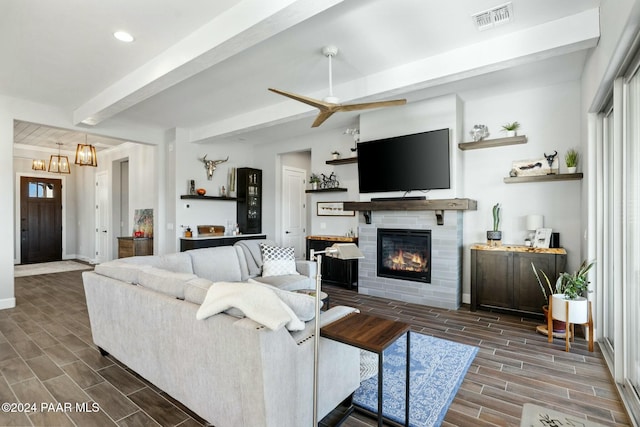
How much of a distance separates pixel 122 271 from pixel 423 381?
2.54 m

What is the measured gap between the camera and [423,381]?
2480 millimetres

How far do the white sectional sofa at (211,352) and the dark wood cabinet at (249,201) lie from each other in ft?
14.2

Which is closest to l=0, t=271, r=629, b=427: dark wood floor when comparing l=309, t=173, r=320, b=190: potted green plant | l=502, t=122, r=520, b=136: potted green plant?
l=502, t=122, r=520, b=136: potted green plant

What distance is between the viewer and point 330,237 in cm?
580

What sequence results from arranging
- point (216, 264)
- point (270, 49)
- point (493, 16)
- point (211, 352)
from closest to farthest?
point (211, 352) → point (493, 16) → point (270, 49) → point (216, 264)

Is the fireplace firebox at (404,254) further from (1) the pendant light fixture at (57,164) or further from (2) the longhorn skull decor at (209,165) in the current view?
(1) the pendant light fixture at (57,164)

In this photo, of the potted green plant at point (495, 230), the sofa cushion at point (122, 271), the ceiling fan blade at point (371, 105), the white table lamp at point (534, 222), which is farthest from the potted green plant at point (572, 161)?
the sofa cushion at point (122, 271)

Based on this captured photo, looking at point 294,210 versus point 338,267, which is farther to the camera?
point 294,210

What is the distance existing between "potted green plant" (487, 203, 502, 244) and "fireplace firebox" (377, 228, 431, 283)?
2.49 ft

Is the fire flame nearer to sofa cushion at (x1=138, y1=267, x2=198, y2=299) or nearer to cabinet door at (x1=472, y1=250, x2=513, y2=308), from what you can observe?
cabinet door at (x1=472, y1=250, x2=513, y2=308)

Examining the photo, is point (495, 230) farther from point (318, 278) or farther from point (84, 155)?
point (84, 155)

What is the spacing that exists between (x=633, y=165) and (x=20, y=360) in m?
5.07

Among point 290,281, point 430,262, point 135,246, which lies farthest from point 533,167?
point 135,246

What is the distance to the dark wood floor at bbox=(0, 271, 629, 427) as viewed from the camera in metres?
2.06
